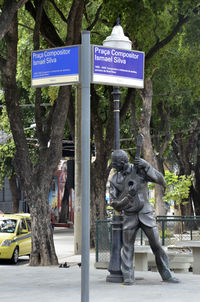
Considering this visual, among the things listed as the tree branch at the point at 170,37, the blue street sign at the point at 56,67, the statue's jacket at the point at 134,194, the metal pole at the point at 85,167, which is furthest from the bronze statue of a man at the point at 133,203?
the tree branch at the point at 170,37

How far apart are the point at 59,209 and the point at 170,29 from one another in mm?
31198

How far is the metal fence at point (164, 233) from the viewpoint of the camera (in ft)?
51.1

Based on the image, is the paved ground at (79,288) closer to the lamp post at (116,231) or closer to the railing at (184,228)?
the lamp post at (116,231)

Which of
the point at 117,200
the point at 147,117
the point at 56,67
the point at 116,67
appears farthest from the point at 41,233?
the point at 56,67

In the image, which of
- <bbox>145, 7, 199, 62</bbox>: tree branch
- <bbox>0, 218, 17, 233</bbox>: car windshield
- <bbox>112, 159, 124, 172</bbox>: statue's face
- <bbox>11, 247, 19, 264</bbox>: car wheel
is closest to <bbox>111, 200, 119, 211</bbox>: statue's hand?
<bbox>112, 159, 124, 172</bbox>: statue's face

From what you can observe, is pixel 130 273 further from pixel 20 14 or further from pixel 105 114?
pixel 105 114

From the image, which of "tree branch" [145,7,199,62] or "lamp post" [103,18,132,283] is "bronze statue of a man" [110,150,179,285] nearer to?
"lamp post" [103,18,132,283]

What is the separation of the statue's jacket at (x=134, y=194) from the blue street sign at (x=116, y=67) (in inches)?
92.1

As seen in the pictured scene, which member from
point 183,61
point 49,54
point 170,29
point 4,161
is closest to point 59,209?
point 4,161

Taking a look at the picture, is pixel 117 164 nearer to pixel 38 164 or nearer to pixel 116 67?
pixel 116 67

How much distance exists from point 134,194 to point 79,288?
5.25ft

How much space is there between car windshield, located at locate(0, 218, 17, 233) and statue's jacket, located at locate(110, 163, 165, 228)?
11.4m

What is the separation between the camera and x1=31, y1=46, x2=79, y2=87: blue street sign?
6660mm

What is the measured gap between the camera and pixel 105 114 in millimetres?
31750
